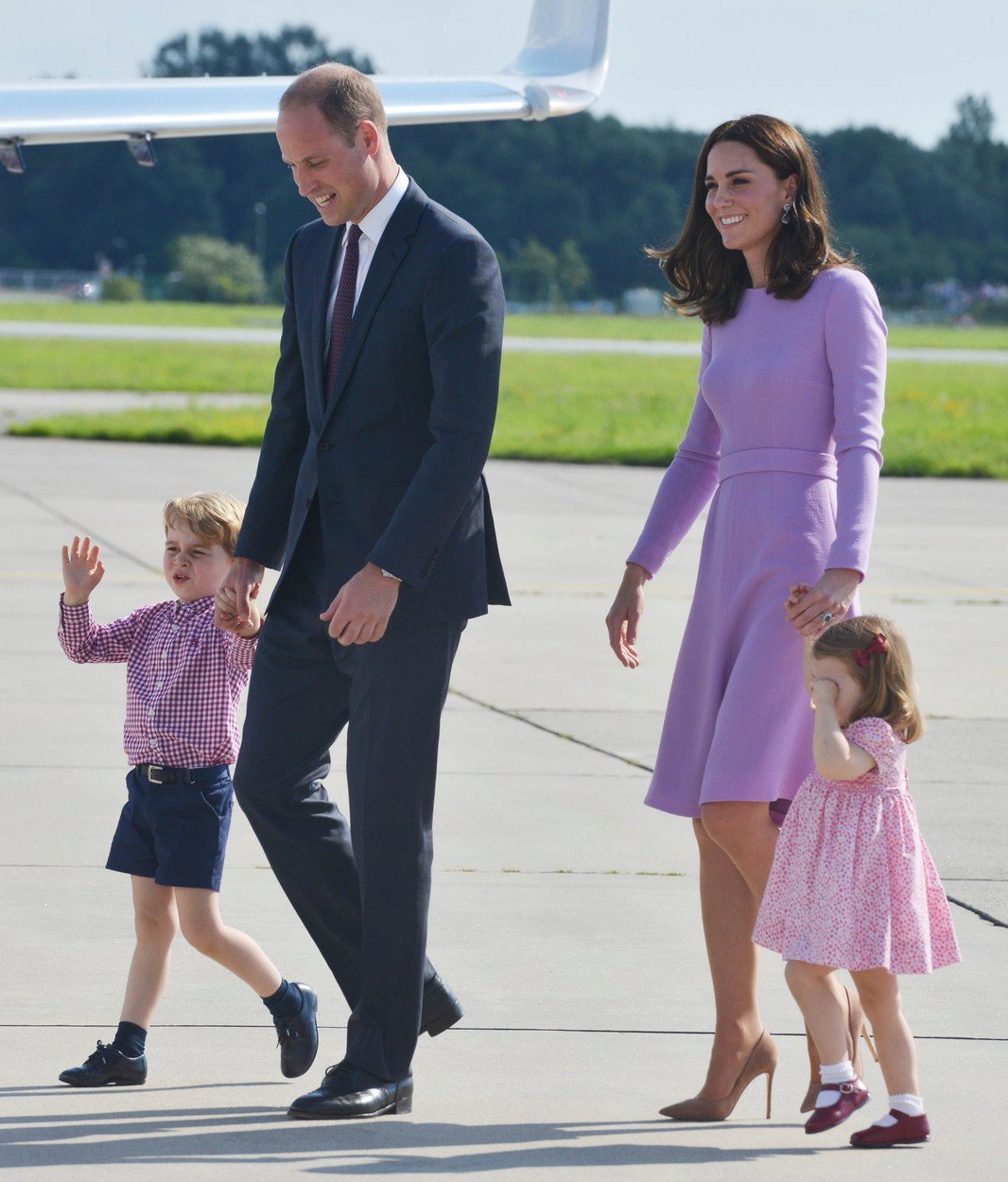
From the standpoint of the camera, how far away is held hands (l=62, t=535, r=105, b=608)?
160 inches

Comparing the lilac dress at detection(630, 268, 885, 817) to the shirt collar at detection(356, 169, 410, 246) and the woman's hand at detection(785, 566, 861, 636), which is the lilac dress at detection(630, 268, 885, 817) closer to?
the woman's hand at detection(785, 566, 861, 636)

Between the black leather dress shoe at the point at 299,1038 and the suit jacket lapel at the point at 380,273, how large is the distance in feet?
4.20

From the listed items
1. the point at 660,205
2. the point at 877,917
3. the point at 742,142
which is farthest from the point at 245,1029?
the point at 660,205

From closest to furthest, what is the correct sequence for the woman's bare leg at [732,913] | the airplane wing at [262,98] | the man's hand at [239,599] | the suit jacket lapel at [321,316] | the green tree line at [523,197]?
the woman's bare leg at [732,913] < the suit jacket lapel at [321,316] < the man's hand at [239,599] < the airplane wing at [262,98] < the green tree line at [523,197]

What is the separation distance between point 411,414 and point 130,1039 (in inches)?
54.7

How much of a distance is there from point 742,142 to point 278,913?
8.12 feet

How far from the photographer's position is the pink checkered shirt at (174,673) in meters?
3.95

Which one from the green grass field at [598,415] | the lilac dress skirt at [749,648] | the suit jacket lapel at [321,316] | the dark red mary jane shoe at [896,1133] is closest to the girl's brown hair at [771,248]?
the lilac dress skirt at [749,648]

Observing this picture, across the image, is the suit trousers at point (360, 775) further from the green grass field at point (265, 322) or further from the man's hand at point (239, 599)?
the green grass field at point (265, 322)

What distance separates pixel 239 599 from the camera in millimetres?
3875

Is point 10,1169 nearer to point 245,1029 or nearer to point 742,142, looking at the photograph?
point 245,1029

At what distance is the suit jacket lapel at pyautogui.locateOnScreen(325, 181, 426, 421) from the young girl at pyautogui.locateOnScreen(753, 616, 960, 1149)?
1.06m

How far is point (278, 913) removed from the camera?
5109mm

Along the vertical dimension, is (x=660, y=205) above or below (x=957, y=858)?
above
